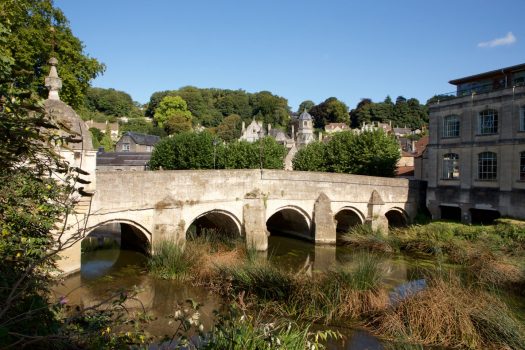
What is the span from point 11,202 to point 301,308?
735 centimetres

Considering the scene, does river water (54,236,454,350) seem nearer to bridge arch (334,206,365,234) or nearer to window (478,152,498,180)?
bridge arch (334,206,365,234)

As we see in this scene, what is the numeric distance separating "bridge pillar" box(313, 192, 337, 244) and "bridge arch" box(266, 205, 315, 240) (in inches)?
20.9

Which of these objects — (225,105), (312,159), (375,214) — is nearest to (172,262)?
(375,214)

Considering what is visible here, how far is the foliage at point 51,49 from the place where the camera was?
15.3m

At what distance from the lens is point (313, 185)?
2095 centimetres

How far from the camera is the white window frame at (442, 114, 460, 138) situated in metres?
22.6

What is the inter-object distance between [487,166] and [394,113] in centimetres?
7474

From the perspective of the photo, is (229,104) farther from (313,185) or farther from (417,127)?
(313,185)

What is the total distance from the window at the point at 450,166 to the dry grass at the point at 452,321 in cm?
1486

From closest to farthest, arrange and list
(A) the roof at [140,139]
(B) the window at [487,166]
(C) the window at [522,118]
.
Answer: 1. (C) the window at [522,118]
2. (B) the window at [487,166]
3. (A) the roof at [140,139]

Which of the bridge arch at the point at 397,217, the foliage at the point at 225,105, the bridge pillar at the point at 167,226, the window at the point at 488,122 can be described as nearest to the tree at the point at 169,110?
the foliage at the point at 225,105

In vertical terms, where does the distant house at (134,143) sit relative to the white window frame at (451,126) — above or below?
above

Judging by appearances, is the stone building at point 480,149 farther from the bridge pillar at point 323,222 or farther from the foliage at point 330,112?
the foliage at point 330,112

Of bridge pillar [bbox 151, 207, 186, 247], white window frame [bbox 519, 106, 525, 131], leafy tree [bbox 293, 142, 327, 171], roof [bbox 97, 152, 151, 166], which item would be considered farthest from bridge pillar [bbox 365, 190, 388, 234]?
roof [bbox 97, 152, 151, 166]
